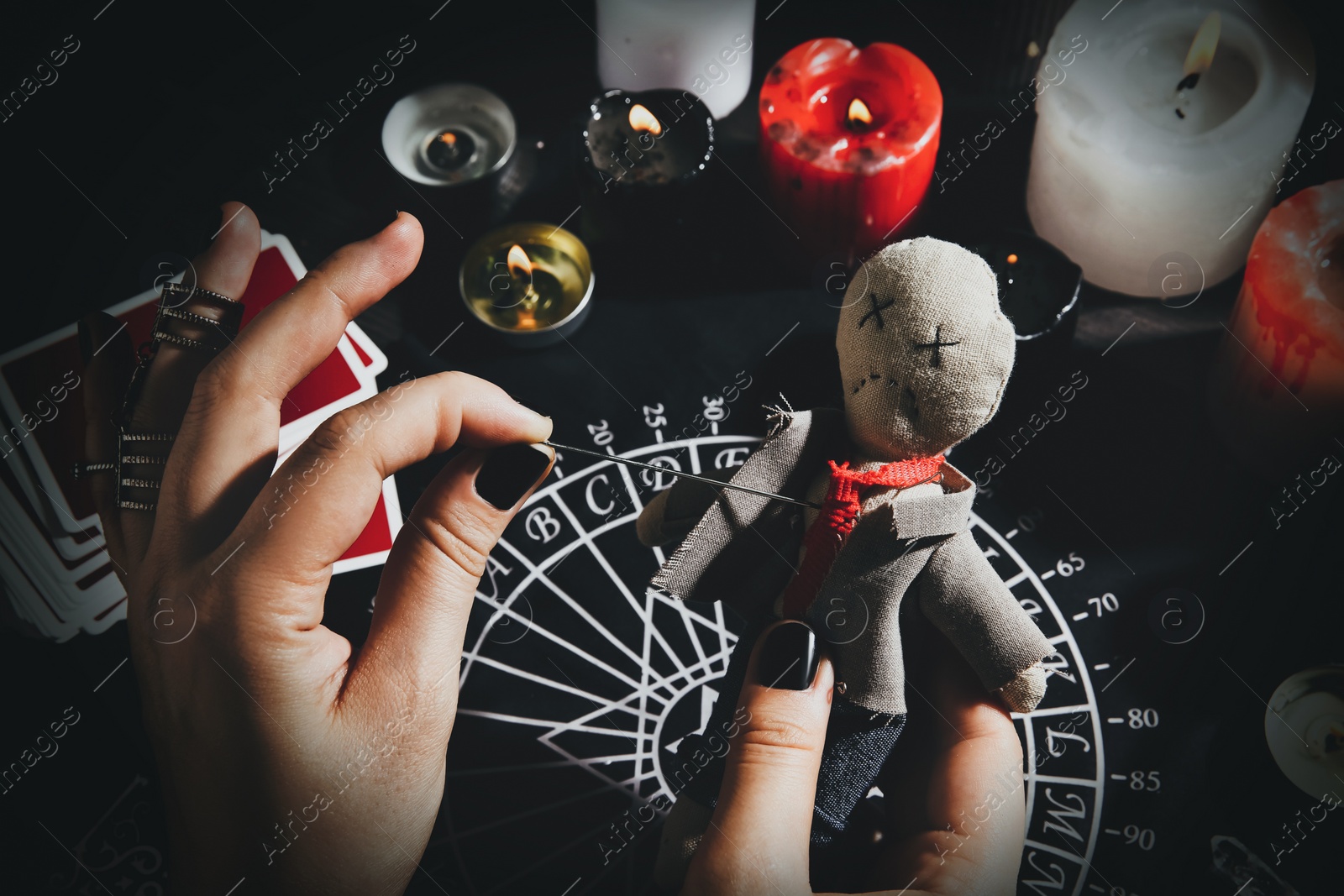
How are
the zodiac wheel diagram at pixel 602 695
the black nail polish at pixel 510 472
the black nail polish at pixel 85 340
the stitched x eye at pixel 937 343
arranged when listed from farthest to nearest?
the black nail polish at pixel 85 340 → the zodiac wheel diagram at pixel 602 695 → the black nail polish at pixel 510 472 → the stitched x eye at pixel 937 343

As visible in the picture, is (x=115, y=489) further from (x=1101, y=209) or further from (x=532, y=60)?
(x=1101, y=209)

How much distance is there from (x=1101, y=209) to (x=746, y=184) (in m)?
0.36

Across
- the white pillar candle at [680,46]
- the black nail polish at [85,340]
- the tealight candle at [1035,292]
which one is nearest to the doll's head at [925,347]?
the tealight candle at [1035,292]

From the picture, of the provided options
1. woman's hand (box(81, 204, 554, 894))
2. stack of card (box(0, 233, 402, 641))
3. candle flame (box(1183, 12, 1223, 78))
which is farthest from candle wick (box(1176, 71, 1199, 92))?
stack of card (box(0, 233, 402, 641))

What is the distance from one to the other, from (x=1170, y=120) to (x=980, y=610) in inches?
19.8

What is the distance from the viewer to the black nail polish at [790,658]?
2.23 ft

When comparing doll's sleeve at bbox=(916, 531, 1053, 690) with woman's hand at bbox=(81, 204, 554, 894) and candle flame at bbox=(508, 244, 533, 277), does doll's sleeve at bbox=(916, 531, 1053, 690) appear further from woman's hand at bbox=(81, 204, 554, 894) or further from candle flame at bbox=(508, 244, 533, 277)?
candle flame at bbox=(508, 244, 533, 277)

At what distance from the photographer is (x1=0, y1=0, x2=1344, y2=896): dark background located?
2.82ft

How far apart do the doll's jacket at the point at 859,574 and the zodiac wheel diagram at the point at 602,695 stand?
0.16m

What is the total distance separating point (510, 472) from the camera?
0.72 metres

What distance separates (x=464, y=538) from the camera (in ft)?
2.30

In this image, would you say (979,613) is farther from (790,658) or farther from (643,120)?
(643,120)

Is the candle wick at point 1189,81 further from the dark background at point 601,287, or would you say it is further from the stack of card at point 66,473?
the stack of card at point 66,473

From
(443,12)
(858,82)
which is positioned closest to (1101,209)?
(858,82)
